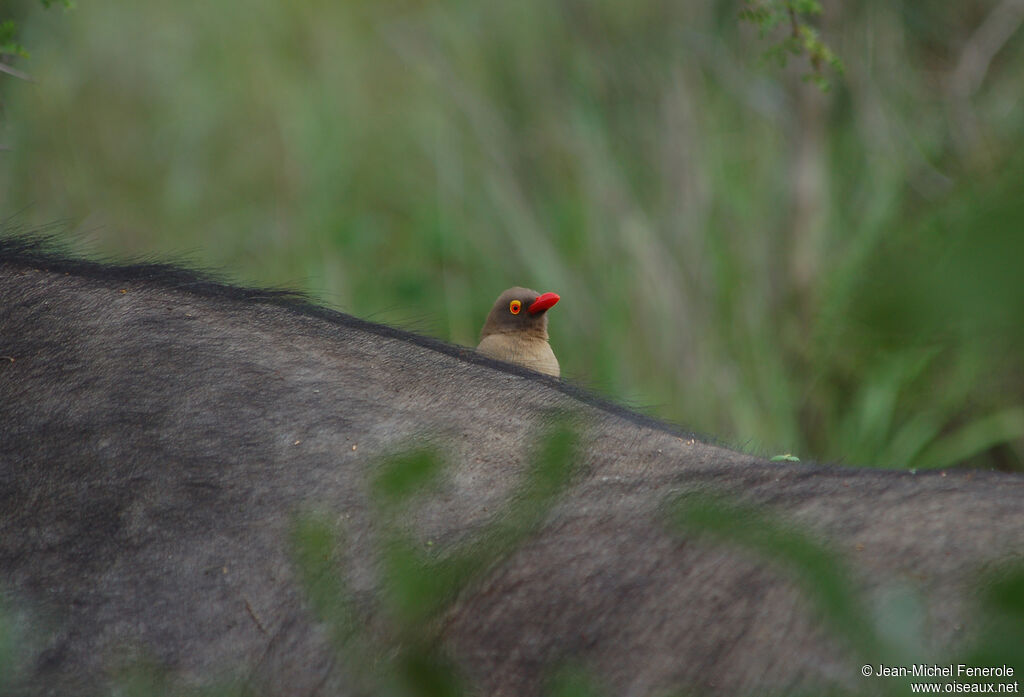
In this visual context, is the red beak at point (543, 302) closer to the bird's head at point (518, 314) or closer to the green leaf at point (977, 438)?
the bird's head at point (518, 314)

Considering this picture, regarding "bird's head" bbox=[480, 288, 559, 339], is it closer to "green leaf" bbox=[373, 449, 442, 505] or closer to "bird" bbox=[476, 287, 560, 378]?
"bird" bbox=[476, 287, 560, 378]

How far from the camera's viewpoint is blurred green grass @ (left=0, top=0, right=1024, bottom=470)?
261 inches

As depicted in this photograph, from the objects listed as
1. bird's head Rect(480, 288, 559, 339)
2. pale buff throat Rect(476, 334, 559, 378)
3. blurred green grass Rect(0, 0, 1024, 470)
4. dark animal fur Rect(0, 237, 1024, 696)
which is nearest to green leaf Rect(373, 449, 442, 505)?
dark animal fur Rect(0, 237, 1024, 696)

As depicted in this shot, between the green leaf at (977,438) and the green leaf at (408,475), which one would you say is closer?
the green leaf at (408,475)

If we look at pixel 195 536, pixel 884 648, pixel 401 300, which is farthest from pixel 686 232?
pixel 884 648

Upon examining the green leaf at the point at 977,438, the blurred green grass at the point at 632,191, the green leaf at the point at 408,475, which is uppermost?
the green leaf at the point at 408,475

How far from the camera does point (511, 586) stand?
6.20 ft

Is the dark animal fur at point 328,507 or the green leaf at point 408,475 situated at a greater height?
the green leaf at point 408,475

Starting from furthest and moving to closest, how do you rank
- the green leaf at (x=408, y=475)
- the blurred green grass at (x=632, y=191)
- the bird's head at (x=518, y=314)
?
1. the blurred green grass at (x=632, y=191)
2. the bird's head at (x=518, y=314)
3. the green leaf at (x=408, y=475)

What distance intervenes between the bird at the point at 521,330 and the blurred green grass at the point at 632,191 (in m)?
2.54

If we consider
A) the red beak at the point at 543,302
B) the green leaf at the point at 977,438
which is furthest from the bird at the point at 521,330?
the green leaf at the point at 977,438

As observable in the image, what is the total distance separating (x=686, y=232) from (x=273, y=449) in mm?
4899

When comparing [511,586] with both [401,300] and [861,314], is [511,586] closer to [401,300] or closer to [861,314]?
[861,314]

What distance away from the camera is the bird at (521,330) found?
3537mm
